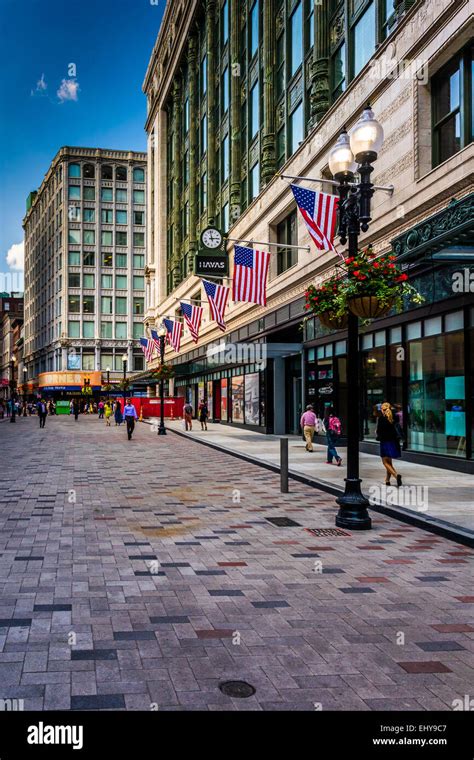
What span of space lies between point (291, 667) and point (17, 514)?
720 cm

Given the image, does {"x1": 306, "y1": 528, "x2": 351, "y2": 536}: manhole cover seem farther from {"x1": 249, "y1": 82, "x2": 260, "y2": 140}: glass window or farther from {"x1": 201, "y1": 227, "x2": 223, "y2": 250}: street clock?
{"x1": 249, "y1": 82, "x2": 260, "y2": 140}: glass window

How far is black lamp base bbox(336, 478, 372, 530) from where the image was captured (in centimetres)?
966

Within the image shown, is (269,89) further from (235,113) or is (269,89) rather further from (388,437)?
(388,437)

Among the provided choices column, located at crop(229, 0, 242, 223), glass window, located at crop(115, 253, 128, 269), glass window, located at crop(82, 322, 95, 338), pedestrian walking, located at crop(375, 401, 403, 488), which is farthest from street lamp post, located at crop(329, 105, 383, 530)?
glass window, located at crop(115, 253, 128, 269)

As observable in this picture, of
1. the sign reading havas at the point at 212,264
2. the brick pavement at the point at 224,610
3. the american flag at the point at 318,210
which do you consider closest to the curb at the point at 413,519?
the brick pavement at the point at 224,610

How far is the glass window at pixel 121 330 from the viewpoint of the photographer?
9094 centimetres

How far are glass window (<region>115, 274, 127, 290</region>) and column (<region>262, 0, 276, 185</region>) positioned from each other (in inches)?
2434

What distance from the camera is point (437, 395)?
17.3 meters

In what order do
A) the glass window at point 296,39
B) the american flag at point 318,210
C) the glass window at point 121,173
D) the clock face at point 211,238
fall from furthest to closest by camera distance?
the glass window at point 121,173 < the clock face at point 211,238 < the glass window at point 296,39 < the american flag at point 318,210

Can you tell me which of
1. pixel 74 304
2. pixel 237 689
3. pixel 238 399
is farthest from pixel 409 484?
pixel 74 304

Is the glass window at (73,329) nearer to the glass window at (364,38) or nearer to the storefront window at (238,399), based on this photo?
the storefront window at (238,399)

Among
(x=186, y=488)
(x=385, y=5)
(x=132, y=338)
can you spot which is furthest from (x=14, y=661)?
(x=132, y=338)

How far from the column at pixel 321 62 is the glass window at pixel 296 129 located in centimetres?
250
